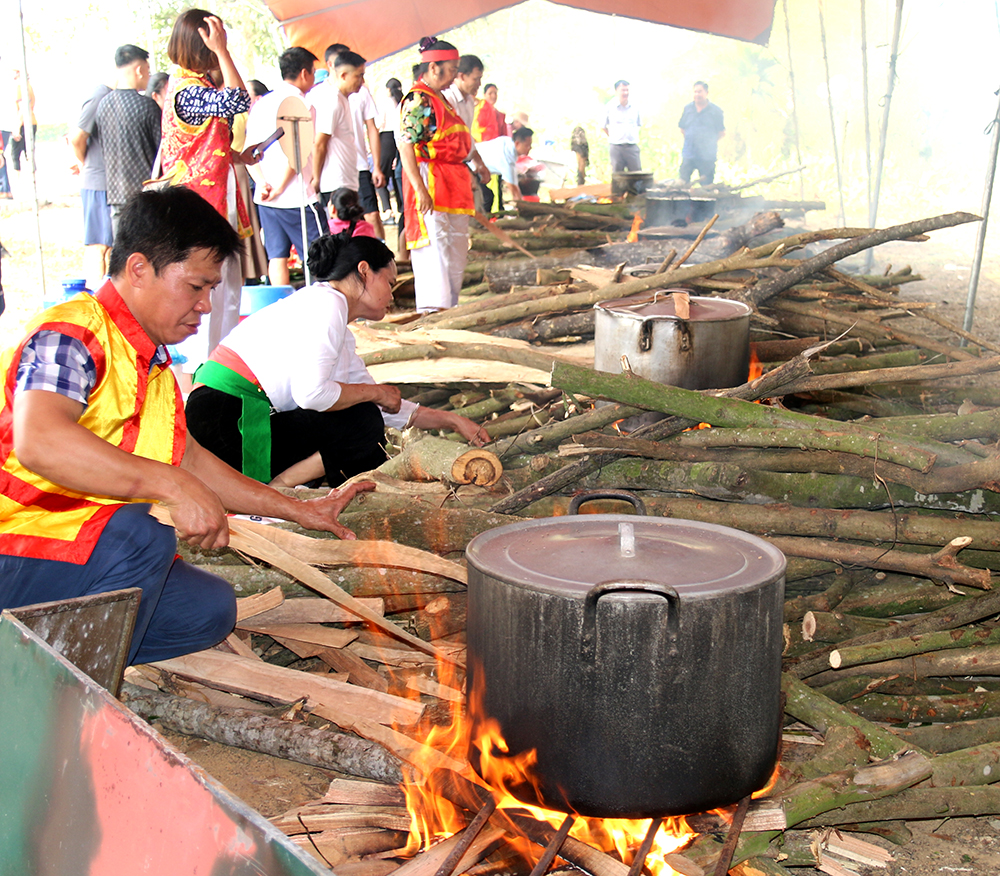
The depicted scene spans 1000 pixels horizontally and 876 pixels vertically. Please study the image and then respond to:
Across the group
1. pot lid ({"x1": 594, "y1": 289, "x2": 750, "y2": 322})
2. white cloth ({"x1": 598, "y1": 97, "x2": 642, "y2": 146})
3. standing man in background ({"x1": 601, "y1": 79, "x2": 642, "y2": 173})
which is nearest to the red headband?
pot lid ({"x1": 594, "y1": 289, "x2": 750, "y2": 322})

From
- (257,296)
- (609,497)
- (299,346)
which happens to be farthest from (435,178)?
(609,497)

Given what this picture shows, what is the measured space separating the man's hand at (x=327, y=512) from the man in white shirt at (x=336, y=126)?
522 centimetres

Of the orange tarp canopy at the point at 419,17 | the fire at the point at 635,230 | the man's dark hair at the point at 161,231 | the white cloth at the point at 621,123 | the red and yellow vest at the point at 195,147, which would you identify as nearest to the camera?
the man's dark hair at the point at 161,231

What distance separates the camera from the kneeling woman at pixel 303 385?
4117 mm

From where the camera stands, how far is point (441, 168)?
7.43 m

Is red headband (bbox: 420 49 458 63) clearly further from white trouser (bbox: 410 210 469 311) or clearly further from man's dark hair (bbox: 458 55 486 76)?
man's dark hair (bbox: 458 55 486 76)

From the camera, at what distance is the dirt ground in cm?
250

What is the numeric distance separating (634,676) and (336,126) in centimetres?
693

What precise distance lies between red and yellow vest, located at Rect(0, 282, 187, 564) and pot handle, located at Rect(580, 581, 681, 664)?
4.44 ft

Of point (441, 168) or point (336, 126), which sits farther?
point (336, 126)

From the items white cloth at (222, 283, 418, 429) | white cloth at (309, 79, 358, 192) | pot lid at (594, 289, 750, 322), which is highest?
white cloth at (309, 79, 358, 192)

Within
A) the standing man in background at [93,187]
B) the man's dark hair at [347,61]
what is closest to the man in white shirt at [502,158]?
the man's dark hair at [347,61]

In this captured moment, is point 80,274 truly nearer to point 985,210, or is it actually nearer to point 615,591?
point 985,210

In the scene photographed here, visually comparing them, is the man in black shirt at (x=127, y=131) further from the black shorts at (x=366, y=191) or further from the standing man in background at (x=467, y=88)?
the standing man in background at (x=467, y=88)
